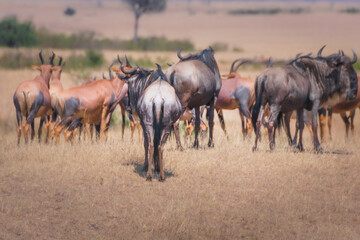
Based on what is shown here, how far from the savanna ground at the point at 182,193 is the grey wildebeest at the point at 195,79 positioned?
108 cm

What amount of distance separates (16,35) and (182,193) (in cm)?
4035

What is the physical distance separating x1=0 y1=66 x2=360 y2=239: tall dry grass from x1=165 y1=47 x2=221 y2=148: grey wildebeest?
1.08m

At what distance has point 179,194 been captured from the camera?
9.88 metres

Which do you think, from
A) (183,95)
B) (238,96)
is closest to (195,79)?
(183,95)

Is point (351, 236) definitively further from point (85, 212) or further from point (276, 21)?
point (276, 21)

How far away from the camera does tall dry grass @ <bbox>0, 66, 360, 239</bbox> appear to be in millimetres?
8664

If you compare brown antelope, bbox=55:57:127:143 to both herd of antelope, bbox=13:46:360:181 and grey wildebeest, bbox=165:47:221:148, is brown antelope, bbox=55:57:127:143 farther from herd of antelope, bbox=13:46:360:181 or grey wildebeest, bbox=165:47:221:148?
grey wildebeest, bbox=165:47:221:148

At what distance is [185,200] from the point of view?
9.59 metres

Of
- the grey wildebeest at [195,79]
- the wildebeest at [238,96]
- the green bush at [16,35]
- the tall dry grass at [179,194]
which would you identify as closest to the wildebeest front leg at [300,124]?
the tall dry grass at [179,194]

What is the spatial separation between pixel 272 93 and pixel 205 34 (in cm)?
6888

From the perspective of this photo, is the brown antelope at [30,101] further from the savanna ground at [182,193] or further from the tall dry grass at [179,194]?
the tall dry grass at [179,194]

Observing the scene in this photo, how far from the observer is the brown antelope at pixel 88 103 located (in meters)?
14.5

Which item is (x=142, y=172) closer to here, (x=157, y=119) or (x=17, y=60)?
(x=157, y=119)

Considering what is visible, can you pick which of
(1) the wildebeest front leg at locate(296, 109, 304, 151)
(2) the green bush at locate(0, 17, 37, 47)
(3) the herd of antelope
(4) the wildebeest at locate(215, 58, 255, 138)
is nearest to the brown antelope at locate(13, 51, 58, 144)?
(3) the herd of antelope
